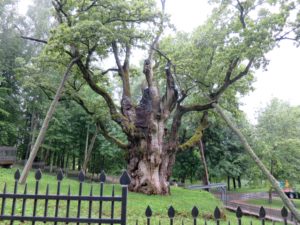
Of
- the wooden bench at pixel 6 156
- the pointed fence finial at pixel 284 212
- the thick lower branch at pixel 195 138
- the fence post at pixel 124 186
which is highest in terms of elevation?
the thick lower branch at pixel 195 138

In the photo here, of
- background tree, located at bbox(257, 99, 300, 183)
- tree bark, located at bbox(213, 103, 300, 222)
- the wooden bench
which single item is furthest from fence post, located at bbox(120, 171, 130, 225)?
the wooden bench

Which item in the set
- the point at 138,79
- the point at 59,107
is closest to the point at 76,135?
the point at 59,107

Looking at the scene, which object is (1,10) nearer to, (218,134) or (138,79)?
(138,79)

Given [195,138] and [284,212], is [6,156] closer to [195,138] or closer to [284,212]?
[195,138]

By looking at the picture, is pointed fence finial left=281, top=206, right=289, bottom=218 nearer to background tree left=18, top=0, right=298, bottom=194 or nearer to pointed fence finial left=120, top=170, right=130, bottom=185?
pointed fence finial left=120, top=170, right=130, bottom=185

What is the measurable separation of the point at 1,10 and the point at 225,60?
19.0 meters

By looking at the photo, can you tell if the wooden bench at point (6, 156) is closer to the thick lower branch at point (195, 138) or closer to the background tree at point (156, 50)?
the background tree at point (156, 50)

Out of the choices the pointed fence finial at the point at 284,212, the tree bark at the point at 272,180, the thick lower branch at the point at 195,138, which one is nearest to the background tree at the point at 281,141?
the thick lower branch at the point at 195,138

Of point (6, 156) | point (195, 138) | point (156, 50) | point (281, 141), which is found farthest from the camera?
point (281, 141)

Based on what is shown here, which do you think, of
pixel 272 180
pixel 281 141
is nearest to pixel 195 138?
pixel 272 180

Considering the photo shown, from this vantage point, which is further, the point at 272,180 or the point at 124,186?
the point at 272,180

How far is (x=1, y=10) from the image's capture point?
2128 centimetres

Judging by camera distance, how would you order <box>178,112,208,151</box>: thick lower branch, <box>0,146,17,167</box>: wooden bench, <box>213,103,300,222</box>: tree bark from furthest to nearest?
<box>0,146,17,167</box>: wooden bench < <box>178,112,208,151</box>: thick lower branch < <box>213,103,300,222</box>: tree bark

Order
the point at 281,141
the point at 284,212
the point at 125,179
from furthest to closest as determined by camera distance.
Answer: the point at 281,141, the point at 125,179, the point at 284,212
